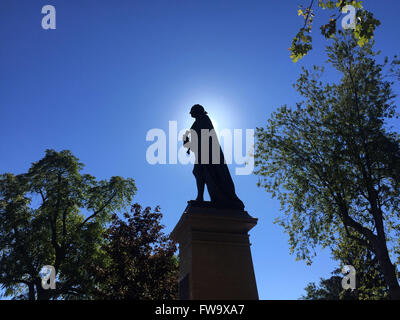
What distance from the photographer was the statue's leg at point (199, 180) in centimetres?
673

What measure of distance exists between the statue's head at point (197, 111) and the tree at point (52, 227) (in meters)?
18.0

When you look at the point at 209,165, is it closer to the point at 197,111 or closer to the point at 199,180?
the point at 199,180

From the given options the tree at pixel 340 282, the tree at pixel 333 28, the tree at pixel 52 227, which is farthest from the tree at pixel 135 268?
the tree at pixel 333 28

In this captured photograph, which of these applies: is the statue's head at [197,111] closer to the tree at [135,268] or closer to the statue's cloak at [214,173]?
the statue's cloak at [214,173]

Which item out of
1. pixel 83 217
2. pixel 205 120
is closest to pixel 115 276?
pixel 83 217

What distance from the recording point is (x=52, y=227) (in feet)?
73.2

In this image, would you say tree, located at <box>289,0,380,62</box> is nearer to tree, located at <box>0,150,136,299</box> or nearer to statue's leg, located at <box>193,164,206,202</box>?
statue's leg, located at <box>193,164,206,202</box>

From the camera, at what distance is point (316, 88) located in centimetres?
1560

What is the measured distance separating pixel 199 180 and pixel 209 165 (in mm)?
436

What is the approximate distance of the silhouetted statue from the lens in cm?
654

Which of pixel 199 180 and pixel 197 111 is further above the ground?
pixel 197 111

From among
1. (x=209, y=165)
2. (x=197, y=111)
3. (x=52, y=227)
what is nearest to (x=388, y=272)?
(x=209, y=165)

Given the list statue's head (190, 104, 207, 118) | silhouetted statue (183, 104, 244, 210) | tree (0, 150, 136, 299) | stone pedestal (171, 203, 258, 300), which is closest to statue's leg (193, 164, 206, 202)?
silhouetted statue (183, 104, 244, 210)
